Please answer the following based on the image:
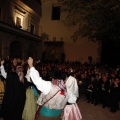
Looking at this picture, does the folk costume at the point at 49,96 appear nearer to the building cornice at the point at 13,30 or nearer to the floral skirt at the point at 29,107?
the floral skirt at the point at 29,107

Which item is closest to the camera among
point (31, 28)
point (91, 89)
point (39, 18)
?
point (91, 89)

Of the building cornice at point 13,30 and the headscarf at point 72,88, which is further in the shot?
the building cornice at point 13,30

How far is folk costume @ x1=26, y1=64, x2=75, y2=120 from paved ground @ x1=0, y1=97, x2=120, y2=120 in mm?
4033

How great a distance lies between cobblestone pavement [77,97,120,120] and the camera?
805 centimetres

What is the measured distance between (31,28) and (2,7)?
696 centimetres

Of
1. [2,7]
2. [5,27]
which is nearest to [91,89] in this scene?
[5,27]

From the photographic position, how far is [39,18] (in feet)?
96.9

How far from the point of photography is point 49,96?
3.82 meters

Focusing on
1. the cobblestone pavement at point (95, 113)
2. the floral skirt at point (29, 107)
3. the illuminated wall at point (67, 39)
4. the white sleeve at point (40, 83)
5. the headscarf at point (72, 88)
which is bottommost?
the cobblestone pavement at point (95, 113)

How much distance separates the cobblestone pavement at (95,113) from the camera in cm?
805

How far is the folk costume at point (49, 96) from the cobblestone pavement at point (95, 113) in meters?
4.03

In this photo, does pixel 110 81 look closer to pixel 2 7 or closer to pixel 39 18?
pixel 2 7

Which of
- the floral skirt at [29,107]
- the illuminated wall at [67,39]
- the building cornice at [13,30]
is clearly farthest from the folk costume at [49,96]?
the illuminated wall at [67,39]

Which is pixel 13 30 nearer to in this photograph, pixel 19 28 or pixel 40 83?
pixel 19 28
